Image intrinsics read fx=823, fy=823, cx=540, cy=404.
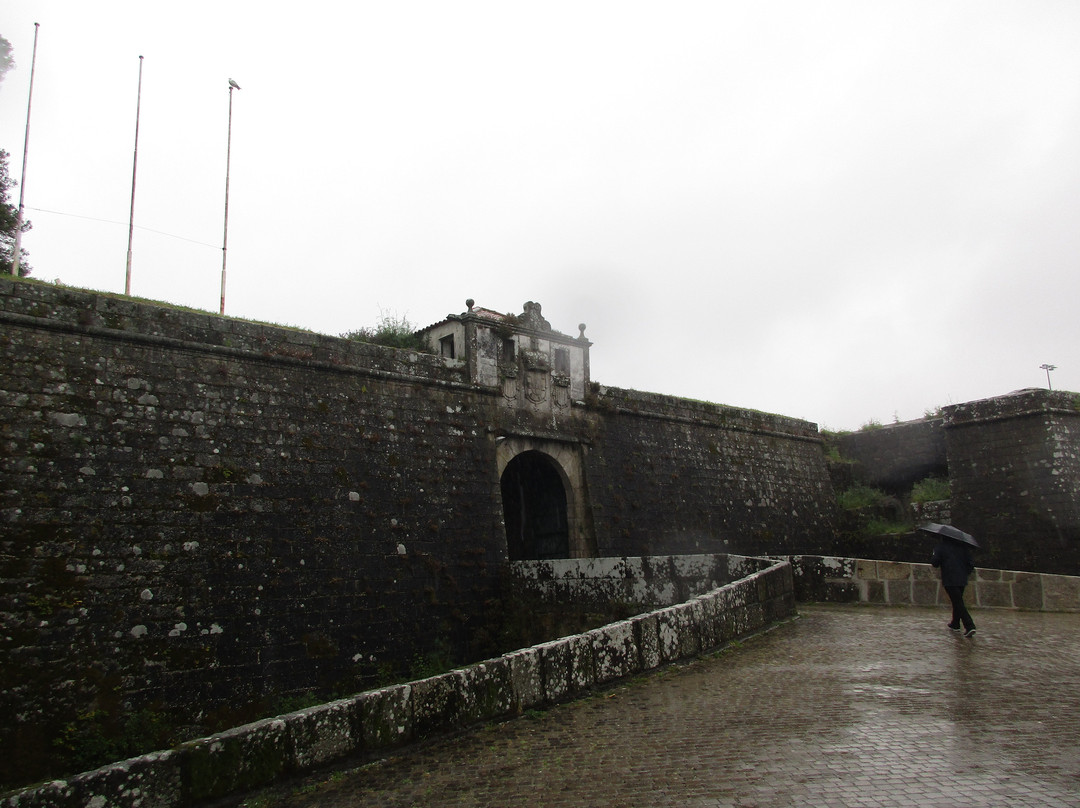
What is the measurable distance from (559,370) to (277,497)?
627cm

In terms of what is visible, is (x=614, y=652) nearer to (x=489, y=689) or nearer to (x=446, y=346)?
(x=489, y=689)

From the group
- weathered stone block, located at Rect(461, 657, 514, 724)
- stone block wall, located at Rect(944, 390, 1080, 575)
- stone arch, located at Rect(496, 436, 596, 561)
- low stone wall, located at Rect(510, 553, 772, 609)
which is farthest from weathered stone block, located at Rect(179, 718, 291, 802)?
stone block wall, located at Rect(944, 390, 1080, 575)

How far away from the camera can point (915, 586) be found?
11.3 metres

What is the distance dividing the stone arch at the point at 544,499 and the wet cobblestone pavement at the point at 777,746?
7.77 meters

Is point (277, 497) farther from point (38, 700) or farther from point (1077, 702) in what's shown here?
point (1077, 702)

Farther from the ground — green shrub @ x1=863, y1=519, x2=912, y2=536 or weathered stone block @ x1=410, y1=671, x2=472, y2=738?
green shrub @ x1=863, y1=519, x2=912, y2=536

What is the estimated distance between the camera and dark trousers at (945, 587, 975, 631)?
28.2ft

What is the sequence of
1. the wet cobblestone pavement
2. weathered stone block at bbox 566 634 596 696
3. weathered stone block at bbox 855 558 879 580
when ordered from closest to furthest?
the wet cobblestone pavement < weathered stone block at bbox 566 634 596 696 < weathered stone block at bbox 855 558 879 580

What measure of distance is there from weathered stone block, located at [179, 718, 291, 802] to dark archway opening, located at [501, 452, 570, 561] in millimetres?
10661

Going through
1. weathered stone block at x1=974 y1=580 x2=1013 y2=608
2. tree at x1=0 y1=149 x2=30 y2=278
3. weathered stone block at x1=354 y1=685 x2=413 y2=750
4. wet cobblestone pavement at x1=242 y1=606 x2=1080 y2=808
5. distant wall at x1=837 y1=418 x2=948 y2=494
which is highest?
tree at x1=0 y1=149 x2=30 y2=278

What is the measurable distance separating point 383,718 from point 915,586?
8.80 m

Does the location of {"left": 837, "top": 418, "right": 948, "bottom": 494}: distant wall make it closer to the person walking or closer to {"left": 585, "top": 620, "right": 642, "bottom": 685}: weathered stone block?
the person walking

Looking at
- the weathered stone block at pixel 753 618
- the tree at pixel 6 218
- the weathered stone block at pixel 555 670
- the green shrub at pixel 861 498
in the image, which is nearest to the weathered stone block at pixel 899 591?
the weathered stone block at pixel 753 618

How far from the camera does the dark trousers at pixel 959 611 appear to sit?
8.61m
